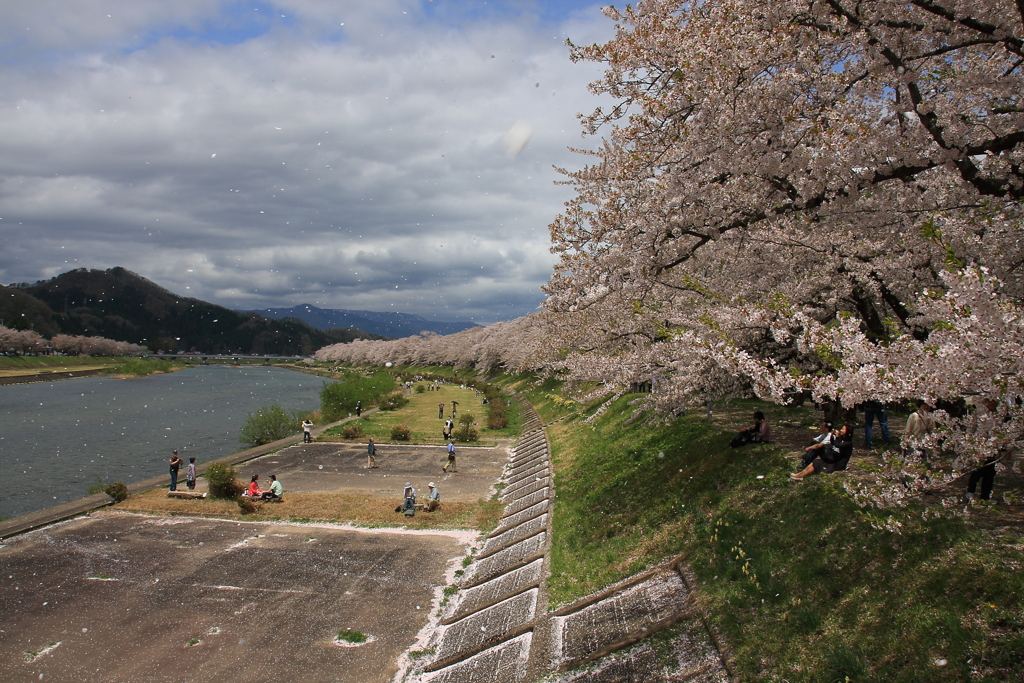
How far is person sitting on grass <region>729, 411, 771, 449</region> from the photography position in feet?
46.0

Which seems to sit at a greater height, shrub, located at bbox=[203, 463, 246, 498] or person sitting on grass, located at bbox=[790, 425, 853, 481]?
person sitting on grass, located at bbox=[790, 425, 853, 481]

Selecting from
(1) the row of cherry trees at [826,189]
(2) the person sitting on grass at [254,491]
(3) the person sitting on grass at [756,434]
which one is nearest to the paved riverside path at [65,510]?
(2) the person sitting on grass at [254,491]

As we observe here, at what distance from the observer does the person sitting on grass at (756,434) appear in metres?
14.0

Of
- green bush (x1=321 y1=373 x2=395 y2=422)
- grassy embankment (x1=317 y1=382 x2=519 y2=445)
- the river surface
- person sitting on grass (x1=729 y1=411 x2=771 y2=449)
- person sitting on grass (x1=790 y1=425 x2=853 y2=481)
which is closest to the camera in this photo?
person sitting on grass (x1=790 y1=425 x2=853 y2=481)

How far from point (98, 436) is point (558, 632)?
154 ft

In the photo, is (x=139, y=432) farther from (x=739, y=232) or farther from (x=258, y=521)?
(x=739, y=232)

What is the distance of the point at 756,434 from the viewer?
46.3 feet

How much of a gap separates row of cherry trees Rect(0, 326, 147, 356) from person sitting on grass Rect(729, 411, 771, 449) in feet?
506

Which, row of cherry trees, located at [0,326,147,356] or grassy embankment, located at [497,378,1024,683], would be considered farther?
row of cherry trees, located at [0,326,147,356]

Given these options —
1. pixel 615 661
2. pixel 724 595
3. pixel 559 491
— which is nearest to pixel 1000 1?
pixel 724 595

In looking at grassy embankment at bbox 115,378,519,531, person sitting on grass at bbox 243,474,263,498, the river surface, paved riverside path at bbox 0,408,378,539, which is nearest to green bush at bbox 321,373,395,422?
the river surface

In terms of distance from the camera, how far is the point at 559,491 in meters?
18.8

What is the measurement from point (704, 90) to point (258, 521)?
18636 millimetres

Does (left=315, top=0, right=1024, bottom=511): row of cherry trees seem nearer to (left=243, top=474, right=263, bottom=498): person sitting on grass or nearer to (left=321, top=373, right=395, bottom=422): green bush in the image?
(left=243, top=474, right=263, bottom=498): person sitting on grass
